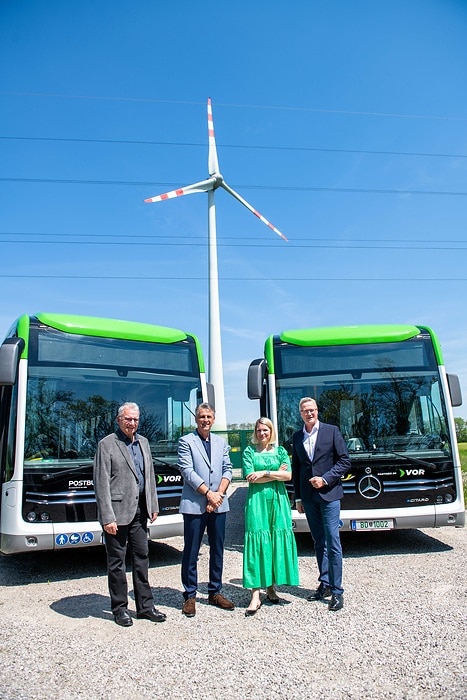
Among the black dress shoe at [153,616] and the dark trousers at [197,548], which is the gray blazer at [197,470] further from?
the black dress shoe at [153,616]

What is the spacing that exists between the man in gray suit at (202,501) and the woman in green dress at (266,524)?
0.81 ft

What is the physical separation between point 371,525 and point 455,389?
2.06 meters

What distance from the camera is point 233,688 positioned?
142 inches

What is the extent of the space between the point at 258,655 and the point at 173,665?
592mm

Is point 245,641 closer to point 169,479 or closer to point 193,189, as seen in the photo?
point 169,479

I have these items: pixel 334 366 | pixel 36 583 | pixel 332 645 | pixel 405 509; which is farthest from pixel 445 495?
pixel 36 583

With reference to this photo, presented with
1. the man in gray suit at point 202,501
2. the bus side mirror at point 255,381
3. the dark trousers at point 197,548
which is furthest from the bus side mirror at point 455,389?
the dark trousers at point 197,548

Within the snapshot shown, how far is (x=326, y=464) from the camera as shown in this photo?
5.49 metres

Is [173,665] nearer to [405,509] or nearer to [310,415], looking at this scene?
[310,415]

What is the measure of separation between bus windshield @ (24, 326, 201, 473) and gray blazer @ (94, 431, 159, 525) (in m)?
1.64

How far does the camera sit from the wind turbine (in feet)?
60.2

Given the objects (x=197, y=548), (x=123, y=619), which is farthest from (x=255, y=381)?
(x=123, y=619)

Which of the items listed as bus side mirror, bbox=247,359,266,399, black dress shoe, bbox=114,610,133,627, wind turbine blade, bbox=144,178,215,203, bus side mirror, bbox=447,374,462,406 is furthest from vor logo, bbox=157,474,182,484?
wind turbine blade, bbox=144,178,215,203

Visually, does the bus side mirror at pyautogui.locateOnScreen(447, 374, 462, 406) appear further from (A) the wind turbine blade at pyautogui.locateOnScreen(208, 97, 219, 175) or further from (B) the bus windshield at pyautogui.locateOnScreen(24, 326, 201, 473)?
(A) the wind turbine blade at pyautogui.locateOnScreen(208, 97, 219, 175)
